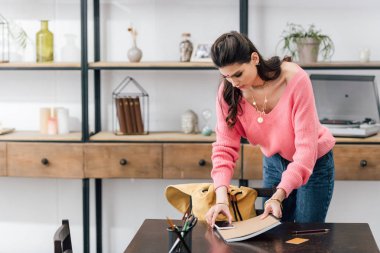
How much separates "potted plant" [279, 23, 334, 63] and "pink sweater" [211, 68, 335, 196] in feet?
4.40

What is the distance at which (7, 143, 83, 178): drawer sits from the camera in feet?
13.4

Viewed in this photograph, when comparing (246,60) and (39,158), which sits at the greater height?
(246,60)

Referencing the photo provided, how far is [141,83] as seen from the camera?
4492 millimetres

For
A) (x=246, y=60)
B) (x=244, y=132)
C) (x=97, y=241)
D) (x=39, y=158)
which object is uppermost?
(x=246, y=60)

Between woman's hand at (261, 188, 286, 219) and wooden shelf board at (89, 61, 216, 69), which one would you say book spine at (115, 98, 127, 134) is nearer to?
wooden shelf board at (89, 61, 216, 69)

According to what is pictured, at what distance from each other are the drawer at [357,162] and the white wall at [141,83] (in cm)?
53

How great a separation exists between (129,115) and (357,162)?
143 cm

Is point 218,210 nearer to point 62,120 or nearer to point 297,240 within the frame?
point 297,240

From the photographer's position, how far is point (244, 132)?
2809 millimetres

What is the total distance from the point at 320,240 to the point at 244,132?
70 centimetres

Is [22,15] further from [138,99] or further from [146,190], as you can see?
[146,190]

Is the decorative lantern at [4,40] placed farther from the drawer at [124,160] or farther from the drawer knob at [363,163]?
the drawer knob at [363,163]

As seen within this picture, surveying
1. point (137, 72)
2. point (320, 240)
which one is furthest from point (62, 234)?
point (137, 72)

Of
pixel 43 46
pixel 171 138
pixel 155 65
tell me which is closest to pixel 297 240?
pixel 171 138
